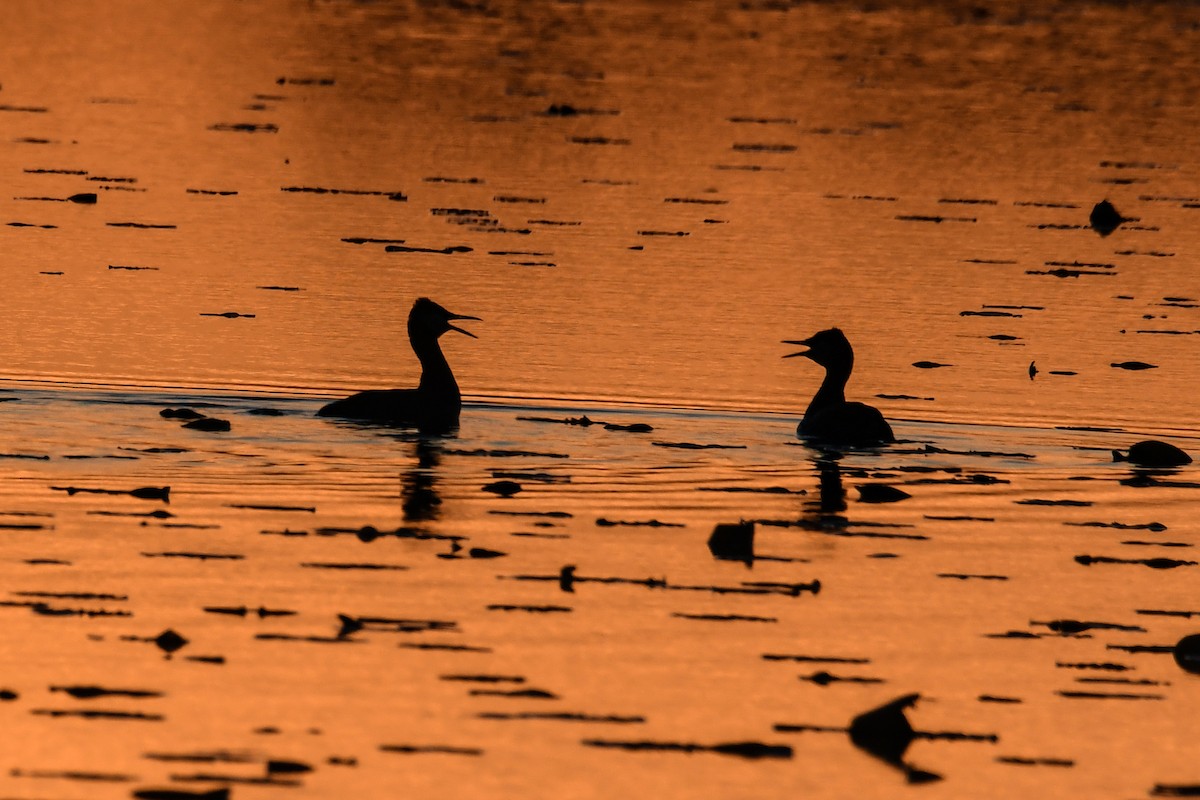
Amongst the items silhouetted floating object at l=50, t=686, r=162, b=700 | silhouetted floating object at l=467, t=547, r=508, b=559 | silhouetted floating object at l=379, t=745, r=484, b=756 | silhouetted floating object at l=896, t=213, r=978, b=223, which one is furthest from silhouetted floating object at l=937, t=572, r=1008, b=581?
silhouetted floating object at l=896, t=213, r=978, b=223

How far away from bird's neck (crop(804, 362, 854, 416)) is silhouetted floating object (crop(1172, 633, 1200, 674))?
25.3 feet

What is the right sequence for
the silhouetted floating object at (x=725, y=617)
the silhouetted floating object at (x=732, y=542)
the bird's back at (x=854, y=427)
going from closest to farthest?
the silhouetted floating object at (x=725, y=617) → the silhouetted floating object at (x=732, y=542) → the bird's back at (x=854, y=427)

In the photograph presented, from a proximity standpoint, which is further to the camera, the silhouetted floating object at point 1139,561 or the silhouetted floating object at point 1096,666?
the silhouetted floating object at point 1139,561

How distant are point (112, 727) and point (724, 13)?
60.3 metres

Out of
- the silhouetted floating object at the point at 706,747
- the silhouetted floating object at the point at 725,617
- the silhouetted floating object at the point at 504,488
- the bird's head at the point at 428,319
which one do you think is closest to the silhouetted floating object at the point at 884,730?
the silhouetted floating object at the point at 706,747

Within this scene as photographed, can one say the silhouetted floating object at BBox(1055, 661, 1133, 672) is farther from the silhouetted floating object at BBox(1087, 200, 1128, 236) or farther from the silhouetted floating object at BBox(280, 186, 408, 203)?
the silhouetted floating object at BBox(280, 186, 408, 203)

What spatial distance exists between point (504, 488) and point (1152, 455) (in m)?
5.31

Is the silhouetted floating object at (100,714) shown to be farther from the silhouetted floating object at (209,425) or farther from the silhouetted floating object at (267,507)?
the silhouetted floating object at (209,425)

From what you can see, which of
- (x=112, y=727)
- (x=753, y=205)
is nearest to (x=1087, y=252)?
(x=753, y=205)

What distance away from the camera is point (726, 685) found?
13.4m

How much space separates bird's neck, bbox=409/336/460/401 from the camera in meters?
21.4

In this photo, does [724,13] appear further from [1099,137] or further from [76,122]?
[76,122]

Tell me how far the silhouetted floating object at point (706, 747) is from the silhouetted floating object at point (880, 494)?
659cm

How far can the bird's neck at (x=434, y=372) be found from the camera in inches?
843
